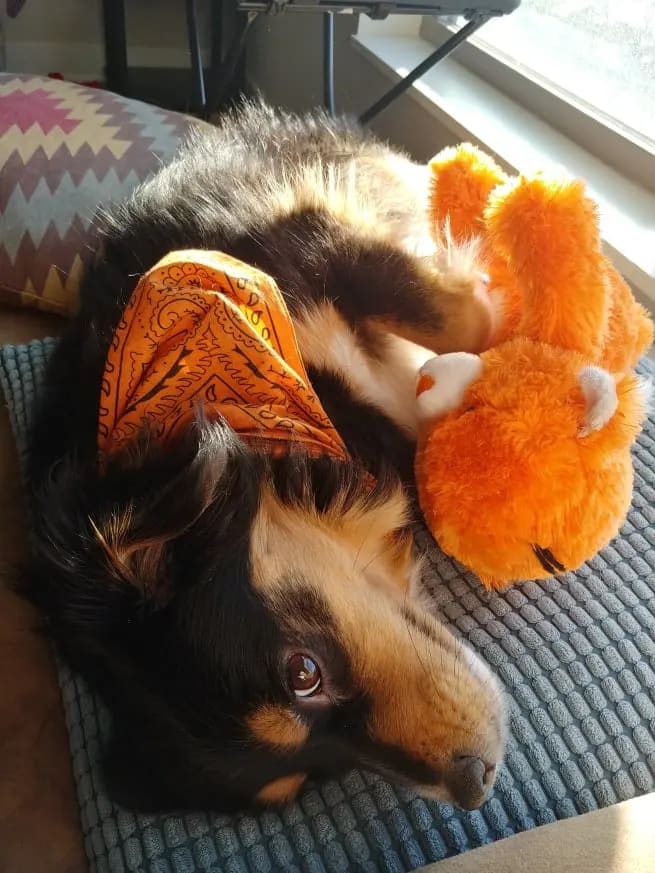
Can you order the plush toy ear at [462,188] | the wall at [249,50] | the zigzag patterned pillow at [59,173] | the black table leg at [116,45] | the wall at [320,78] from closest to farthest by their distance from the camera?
1. the plush toy ear at [462,188]
2. the zigzag patterned pillow at [59,173]
3. the wall at [320,78]
4. the wall at [249,50]
5. the black table leg at [116,45]

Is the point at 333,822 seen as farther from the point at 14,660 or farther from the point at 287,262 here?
the point at 287,262

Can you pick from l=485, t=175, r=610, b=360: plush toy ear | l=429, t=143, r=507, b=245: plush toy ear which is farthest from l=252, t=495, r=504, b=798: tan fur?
l=429, t=143, r=507, b=245: plush toy ear

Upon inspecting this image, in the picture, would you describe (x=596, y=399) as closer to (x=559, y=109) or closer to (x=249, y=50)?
(x=559, y=109)

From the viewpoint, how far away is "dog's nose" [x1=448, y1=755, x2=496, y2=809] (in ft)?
2.76

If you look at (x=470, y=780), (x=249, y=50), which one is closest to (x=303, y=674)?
(x=470, y=780)

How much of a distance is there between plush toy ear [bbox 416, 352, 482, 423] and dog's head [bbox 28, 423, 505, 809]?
248mm

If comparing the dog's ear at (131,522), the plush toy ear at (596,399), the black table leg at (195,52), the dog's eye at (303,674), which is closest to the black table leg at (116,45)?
the black table leg at (195,52)

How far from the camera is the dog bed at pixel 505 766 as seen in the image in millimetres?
864

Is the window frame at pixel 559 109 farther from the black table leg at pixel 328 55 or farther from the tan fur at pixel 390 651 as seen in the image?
the tan fur at pixel 390 651

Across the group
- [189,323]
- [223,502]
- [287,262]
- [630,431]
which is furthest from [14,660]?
[630,431]

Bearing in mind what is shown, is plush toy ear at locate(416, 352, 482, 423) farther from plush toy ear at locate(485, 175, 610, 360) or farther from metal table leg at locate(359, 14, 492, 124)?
metal table leg at locate(359, 14, 492, 124)

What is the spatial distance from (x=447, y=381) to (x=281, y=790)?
21.0 inches

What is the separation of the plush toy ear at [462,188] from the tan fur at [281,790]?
0.86 metres

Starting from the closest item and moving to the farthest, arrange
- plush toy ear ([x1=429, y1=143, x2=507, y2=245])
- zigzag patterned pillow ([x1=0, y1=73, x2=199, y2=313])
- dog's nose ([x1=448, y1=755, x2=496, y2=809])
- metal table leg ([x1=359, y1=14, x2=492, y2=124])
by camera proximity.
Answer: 1. dog's nose ([x1=448, y1=755, x2=496, y2=809])
2. plush toy ear ([x1=429, y1=143, x2=507, y2=245])
3. zigzag patterned pillow ([x1=0, y1=73, x2=199, y2=313])
4. metal table leg ([x1=359, y1=14, x2=492, y2=124])
